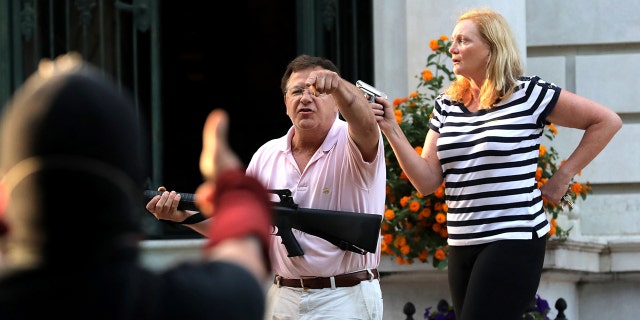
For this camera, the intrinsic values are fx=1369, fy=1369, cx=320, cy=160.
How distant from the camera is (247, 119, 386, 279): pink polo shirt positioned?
15.9 feet

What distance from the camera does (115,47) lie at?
7477 mm

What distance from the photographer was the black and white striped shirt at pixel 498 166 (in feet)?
16.1

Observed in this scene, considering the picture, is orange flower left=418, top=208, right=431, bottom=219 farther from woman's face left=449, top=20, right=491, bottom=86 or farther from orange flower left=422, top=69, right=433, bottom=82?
woman's face left=449, top=20, right=491, bottom=86

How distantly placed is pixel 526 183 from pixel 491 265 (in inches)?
12.9

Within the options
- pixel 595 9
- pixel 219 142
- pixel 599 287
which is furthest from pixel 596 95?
pixel 219 142

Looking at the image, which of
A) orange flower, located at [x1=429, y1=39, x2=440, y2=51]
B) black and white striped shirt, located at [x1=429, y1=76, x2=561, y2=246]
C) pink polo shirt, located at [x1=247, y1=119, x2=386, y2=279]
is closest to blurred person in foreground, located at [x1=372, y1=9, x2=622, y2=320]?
black and white striped shirt, located at [x1=429, y1=76, x2=561, y2=246]

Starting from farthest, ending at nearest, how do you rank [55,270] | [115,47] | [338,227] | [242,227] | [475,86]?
[115,47] < [475,86] < [338,227] < [242,227] < [55,270]

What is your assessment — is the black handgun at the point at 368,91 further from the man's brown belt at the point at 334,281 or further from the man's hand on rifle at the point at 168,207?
the man's hand on rifle at the point at 168,207

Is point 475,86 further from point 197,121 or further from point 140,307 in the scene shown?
point 197,121

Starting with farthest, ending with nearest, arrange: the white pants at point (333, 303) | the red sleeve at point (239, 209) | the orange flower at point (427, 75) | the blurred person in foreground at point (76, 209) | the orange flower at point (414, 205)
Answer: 1. the orange flower at point (427, 75)
2. the orange flower at point (414, 205)
3. the white pants at point (333, 303)
4. the red sleeve at point (239, 209)
5. the blurred person in foreground at point (76, 209)

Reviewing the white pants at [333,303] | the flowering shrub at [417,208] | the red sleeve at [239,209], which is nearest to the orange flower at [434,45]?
the flowering shrub at [417,208]

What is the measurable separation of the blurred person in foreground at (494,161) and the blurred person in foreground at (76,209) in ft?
9.61

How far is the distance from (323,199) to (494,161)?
0.63 meters

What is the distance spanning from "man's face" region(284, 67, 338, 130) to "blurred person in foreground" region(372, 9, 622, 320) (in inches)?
8.5
